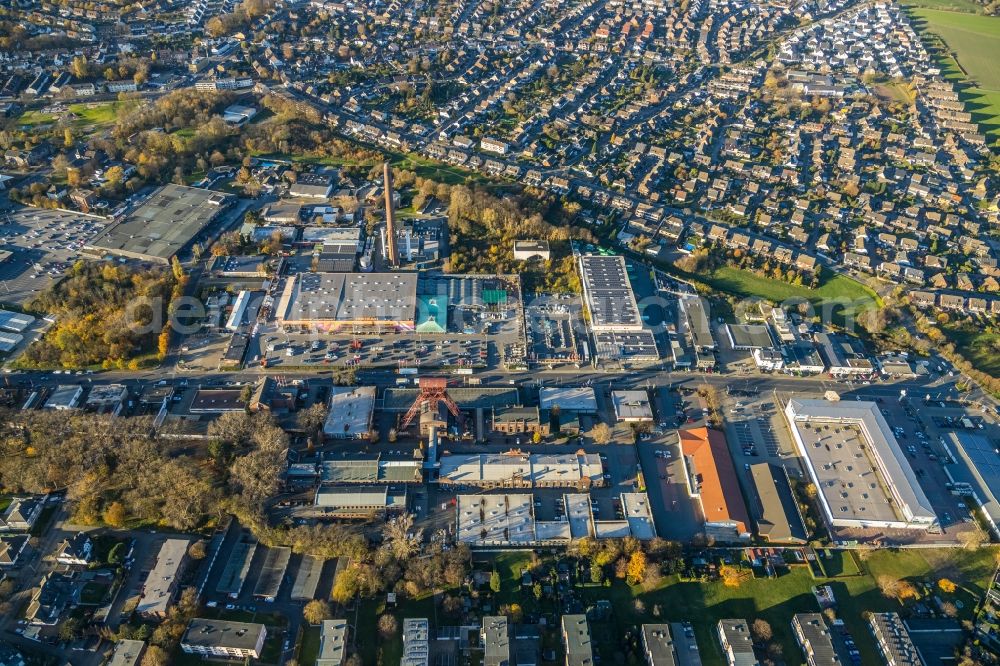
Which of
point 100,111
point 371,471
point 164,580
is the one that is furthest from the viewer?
point 100,111

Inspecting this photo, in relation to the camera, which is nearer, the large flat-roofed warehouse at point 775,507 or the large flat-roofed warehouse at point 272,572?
the large flat-roofed warehouse at point 272,572

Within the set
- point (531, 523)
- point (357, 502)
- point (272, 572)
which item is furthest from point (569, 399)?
point (272, 572)

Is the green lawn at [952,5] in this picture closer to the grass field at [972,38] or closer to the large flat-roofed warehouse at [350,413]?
the grass field at [972,38]

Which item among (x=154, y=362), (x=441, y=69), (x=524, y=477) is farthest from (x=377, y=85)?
(x=524, y=477)

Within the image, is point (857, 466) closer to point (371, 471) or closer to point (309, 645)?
point (371, 471)

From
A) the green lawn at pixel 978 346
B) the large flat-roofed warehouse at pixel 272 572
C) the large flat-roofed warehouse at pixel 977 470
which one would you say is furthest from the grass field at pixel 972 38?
the large flat-roofed warehouse at pixel 272 572

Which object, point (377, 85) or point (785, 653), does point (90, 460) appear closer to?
point (785, 653)
